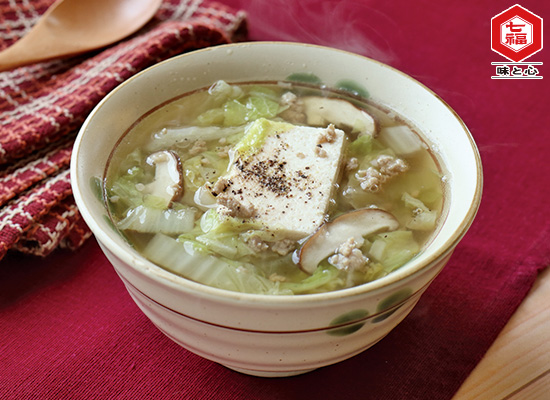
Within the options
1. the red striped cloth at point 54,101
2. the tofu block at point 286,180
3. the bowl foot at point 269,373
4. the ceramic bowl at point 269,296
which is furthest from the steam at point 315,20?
the bowl foot at point 269,373

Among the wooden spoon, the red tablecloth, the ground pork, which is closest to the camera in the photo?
the ground pork

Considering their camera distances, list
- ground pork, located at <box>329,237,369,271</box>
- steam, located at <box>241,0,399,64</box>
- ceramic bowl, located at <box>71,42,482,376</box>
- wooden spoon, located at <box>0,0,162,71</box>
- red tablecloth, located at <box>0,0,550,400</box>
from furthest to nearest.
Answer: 1. steam, located at <box>241,0,399,64</box>
2. wooden spoon, located at <box>0,0,162,71</box>
3. red tablecloth, located at <box>0,0,550,400</box>
4. ground pork, located at <box>329,237,369,271</box>
5. ceramic bowl, located at <box>71,42,482,376</box>

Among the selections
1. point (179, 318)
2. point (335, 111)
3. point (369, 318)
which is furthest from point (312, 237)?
point (335, 111)

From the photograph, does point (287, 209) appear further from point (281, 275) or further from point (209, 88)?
point (209, 88)

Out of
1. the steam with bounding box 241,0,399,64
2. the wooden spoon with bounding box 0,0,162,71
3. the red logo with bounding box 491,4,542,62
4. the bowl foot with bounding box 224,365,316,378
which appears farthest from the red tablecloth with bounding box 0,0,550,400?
the wooden spoon with bounding box 0,0,162,71

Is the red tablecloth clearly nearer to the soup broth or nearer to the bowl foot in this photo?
the bowl foot

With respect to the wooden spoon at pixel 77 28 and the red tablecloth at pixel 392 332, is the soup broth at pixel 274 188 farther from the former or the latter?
the wooden spoon at pixel 77 28
